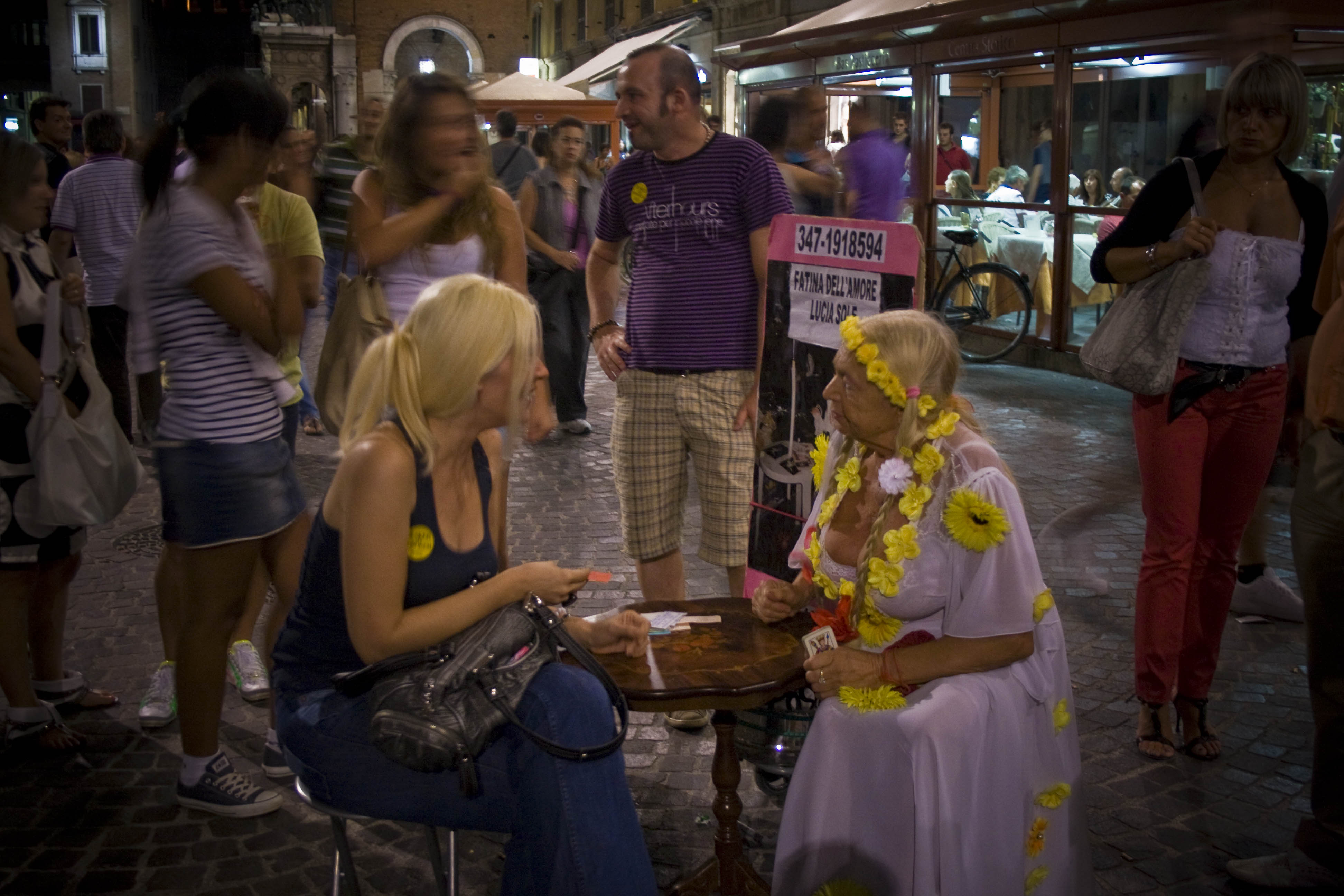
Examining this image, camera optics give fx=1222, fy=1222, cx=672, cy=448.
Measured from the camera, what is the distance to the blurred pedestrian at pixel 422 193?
3.39 meters

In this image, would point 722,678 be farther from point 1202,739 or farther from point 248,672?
point 248,672

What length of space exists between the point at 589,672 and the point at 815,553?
673 mm

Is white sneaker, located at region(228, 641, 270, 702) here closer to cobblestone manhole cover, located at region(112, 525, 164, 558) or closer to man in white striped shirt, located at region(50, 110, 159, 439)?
Result: cobblestone manhole cover, located at region(112, 525, 164, 558)

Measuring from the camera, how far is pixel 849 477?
2.83 metres

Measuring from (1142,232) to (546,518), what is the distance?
366 cm

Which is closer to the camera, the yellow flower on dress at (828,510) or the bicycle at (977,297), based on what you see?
the yellow flower on dress at (828,510)

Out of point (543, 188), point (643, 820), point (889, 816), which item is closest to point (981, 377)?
point (543, 188)

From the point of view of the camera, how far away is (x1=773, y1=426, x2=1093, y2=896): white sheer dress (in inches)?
93.8

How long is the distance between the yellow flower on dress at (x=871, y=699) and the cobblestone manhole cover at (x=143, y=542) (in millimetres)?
4390

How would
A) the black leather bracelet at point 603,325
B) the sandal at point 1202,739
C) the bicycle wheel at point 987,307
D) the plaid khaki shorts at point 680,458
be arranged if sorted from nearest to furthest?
the sandal at point 1202,739
the plaid khaki shorts at point 680,458
the black leather bracelet at point 603,325
the bicycle wheel at point 987,307

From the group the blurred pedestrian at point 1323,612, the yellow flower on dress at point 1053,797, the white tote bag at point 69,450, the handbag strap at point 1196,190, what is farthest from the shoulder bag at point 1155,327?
the white tote bag at point 69,450

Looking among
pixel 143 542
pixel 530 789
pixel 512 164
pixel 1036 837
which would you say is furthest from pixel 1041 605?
pixel 512 164

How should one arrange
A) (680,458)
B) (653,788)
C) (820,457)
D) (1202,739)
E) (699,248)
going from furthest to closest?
(680,458) < (699,248) < (1202,739) < (653,788) < (820,457)

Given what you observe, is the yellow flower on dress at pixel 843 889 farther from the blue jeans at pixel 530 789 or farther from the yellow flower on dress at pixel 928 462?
the yellow flower on dress at pixel 928 462
